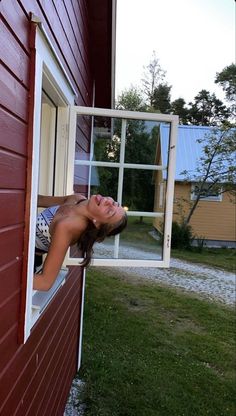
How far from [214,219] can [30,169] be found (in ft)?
51.8

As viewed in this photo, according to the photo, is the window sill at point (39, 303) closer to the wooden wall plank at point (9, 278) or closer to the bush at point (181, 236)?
the wooden wall plank at point (9, 278)

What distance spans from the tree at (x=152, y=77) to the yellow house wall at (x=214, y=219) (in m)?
22.8

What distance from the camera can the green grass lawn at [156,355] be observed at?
4199mm

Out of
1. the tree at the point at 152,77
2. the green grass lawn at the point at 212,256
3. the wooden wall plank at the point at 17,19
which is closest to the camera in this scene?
the wooden wall plank at the point at 17,19

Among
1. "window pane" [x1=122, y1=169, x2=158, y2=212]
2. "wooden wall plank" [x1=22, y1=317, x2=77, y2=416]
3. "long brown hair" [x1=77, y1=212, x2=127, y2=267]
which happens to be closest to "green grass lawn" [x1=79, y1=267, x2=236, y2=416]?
"wooden wall plank" [x1=22, y1=317, x2=77, y2=416]

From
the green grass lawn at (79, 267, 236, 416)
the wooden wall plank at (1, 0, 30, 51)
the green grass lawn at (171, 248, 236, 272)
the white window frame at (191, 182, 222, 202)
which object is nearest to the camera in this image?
the wooden wall plank at (1, 0, 30, 51)

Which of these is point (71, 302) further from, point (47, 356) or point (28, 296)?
point (28, 296)

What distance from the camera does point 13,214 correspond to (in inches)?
62.5

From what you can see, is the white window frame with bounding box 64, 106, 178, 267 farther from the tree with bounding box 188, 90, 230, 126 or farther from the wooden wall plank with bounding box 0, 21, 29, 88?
the tree with bounding box 188, 90, 230, 126

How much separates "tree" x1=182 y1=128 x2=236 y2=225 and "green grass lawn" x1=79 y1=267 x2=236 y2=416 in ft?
25.2

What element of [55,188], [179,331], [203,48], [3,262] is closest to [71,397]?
[55,188]

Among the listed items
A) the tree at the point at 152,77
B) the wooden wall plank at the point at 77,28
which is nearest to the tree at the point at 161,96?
the tree at the point at 152,77

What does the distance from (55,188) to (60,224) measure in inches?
39.8

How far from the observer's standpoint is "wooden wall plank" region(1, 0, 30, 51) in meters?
1.36
